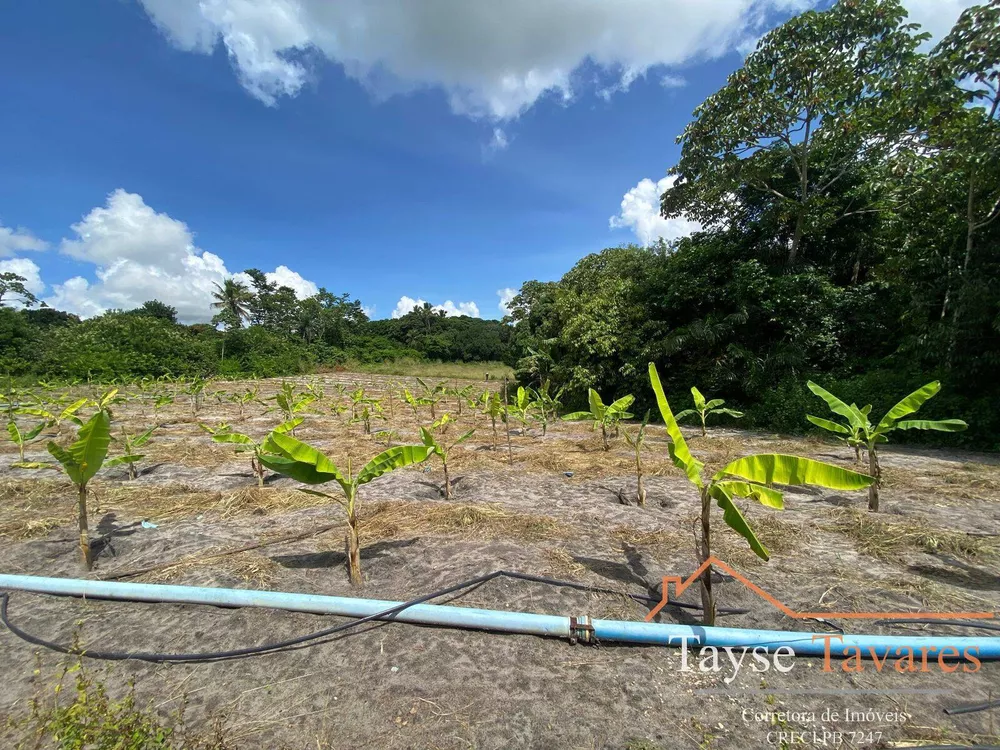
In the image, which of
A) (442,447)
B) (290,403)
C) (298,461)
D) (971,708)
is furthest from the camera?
(290,403)

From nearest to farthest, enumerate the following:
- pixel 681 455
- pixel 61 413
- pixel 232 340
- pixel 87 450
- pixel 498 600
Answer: pixel 681 455, pixel 498 600, pixel 87 450, pixel 61 413, pixel 232 340

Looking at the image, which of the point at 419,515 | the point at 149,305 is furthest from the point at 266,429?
the point at 149,305

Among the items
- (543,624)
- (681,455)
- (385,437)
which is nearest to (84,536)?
(543,624)

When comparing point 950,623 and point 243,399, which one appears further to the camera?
point 243,399

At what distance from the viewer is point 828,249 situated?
10.9 m

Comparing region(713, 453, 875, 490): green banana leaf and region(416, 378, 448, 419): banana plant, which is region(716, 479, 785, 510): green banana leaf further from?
region(416, 378, 448, 419): banana plant

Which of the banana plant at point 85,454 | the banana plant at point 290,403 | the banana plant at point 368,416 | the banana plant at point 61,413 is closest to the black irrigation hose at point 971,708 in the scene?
the banana plant at point 85,454

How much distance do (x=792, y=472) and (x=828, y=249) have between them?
11.9 meters

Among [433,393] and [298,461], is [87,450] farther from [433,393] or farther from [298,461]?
[433,393]

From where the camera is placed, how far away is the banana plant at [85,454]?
2.74 meters

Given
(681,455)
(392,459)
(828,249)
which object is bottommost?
(392,459)

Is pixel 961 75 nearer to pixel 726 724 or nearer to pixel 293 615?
pixel 726 724

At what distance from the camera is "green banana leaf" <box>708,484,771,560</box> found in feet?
6.26

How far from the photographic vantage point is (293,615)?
93.0 inches
